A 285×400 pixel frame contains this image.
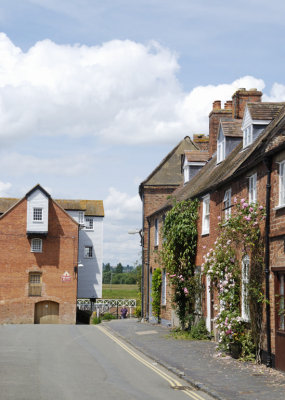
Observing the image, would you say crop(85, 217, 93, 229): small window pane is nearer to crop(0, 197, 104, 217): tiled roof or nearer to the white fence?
crop(0, 197, 104, 217): tiled roof

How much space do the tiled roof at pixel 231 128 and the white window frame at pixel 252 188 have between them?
6565 mm

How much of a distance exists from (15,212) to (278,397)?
132 feet

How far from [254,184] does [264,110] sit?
14.6 ft

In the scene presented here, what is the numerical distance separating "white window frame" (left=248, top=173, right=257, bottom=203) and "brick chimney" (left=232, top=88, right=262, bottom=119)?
960cm

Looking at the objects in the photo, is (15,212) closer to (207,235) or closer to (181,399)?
(207,235)

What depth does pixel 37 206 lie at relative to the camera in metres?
50.0

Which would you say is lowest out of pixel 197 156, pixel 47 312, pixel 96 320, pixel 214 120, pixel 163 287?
pixel 96 320

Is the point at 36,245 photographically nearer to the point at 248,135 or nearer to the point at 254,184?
the point at 248,135

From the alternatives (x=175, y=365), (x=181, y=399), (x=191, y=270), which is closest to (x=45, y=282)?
(x=191, y=270)

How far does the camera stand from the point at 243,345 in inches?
704

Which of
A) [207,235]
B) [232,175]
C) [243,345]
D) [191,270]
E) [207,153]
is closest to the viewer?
[243,345]

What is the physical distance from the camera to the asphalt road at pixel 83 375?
12.0 meters

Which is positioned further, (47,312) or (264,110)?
(47,312)

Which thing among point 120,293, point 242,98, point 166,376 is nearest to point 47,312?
point 242,98
